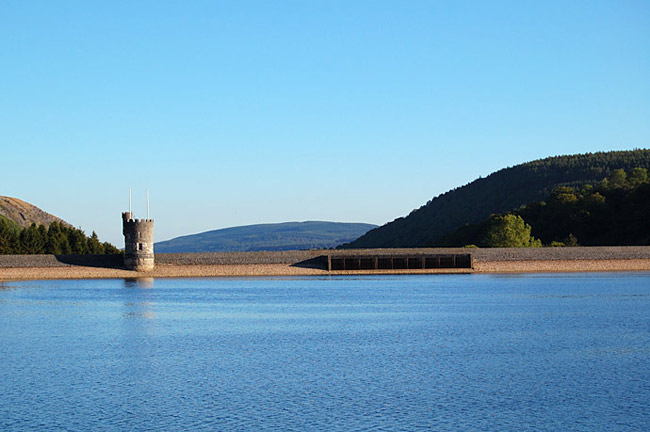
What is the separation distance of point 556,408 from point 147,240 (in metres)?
60.0

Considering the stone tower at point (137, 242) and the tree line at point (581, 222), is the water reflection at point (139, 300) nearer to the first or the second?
the stone tower at point (137, 242)

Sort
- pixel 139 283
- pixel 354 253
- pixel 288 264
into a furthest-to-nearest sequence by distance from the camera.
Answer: pixel 354 253, pixel 288 264, pixel 139 283

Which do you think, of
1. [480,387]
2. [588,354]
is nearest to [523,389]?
[480,387]

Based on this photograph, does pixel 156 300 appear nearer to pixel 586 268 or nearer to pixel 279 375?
pixel 279 375

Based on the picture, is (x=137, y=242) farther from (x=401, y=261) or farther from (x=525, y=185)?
(x=525, y=185)

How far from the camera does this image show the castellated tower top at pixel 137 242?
7425 centimetres

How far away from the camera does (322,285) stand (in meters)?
65.9

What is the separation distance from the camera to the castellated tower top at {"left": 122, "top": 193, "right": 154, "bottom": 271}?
74250 mm

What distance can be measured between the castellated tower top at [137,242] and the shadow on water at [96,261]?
5.12ft

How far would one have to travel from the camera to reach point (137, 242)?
74.6m

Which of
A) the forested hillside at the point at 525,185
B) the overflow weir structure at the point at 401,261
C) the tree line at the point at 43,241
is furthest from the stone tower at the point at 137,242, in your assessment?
the forested hillside at the point at 525,185

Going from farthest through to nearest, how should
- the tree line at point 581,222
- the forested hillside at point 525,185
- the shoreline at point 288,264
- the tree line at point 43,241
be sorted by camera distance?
the forested hillside at point 525,185
the tree line at point 581,222
the tree line at point 43,241
the shoreline at point 288,264

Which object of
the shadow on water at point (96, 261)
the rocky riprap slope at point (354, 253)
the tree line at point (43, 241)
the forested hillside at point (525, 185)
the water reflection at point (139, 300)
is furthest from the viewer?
the forested hillside at point (525, 185)

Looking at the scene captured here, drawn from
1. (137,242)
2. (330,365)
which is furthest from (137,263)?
(330,365)
